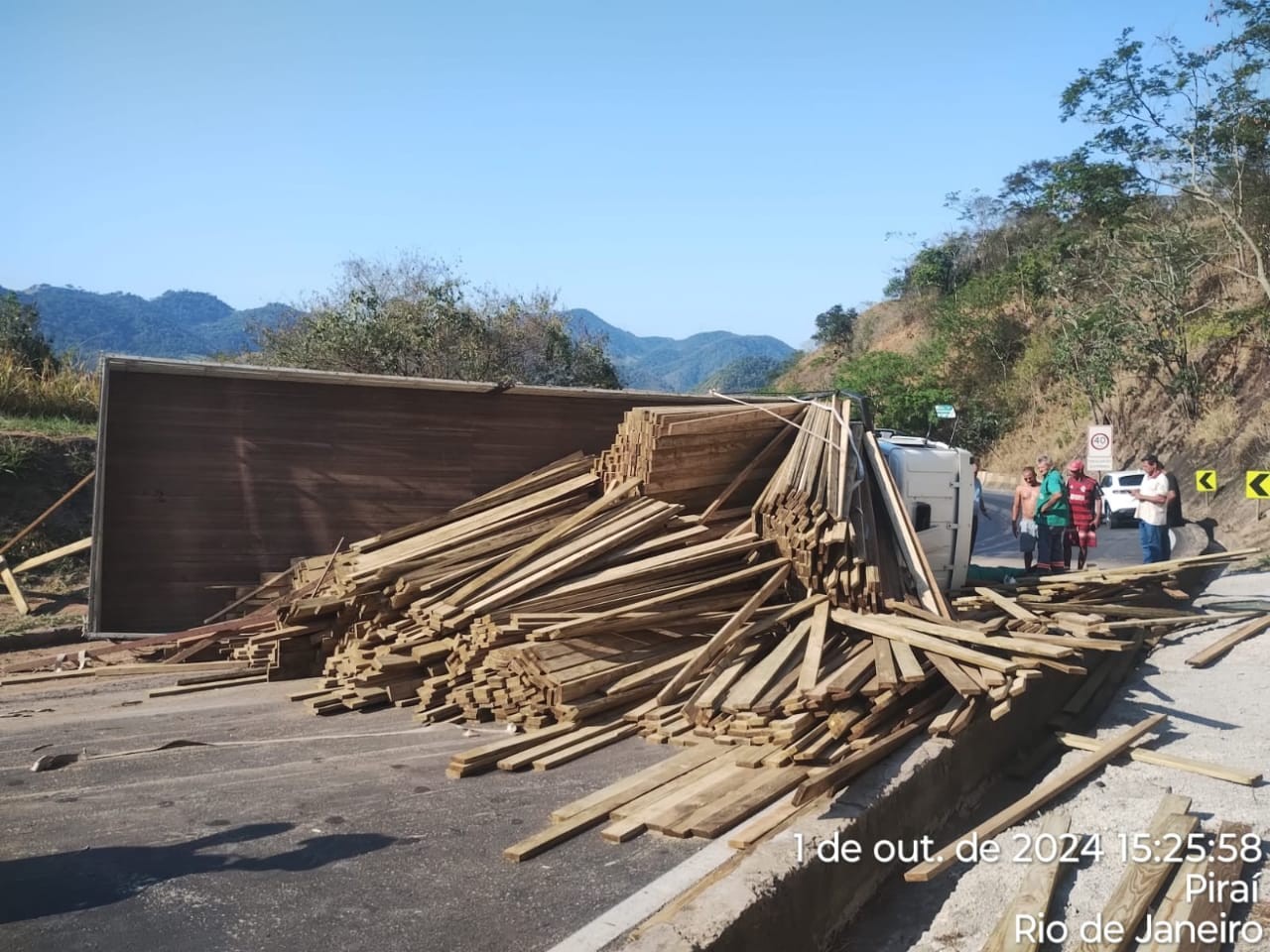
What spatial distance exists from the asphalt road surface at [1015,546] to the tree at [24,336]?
761 inches

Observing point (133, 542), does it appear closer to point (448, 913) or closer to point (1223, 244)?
point (448, 913)

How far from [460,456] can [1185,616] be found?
7.45m

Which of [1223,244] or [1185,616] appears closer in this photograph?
[1185,616]

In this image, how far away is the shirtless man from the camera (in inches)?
520

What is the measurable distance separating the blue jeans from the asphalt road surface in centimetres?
132

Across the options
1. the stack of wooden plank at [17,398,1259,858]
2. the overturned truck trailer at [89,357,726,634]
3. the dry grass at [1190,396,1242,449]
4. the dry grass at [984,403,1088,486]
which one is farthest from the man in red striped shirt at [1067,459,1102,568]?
the dry grass at [984,403,1088,486]

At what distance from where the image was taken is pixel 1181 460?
27.0 meters

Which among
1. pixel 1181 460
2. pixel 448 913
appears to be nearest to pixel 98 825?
pixel 448 913

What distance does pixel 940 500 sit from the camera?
10266 millimetres

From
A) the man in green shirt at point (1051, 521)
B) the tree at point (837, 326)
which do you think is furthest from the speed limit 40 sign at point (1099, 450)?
the tree at point (837, 326)

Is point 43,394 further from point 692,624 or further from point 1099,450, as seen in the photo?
point 1099,450

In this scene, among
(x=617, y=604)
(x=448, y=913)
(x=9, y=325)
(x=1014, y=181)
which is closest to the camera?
(x=448, y=913)

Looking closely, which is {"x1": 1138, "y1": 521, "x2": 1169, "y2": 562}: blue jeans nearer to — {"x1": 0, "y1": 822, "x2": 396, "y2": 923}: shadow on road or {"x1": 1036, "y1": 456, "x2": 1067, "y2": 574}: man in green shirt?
{"x1": 1036, "y1": 456, "x2": 1067, "y2": 574}: man in green shirt

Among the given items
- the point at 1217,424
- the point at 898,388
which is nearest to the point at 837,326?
the point at 898,388
